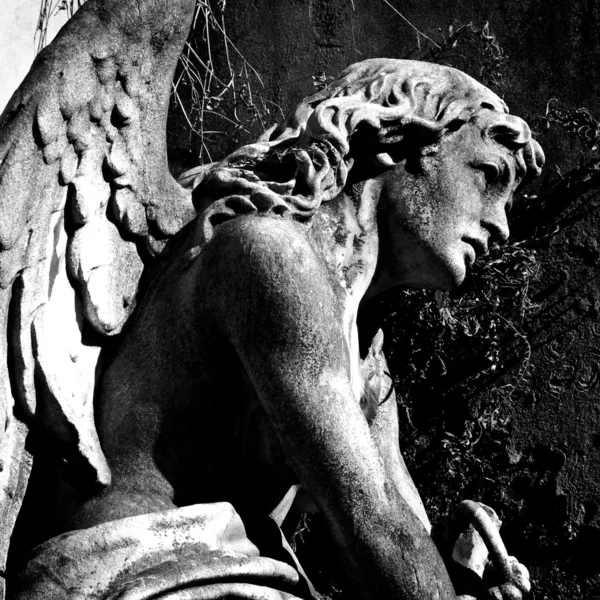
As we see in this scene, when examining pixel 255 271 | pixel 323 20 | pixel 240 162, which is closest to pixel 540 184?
pixel 323 20

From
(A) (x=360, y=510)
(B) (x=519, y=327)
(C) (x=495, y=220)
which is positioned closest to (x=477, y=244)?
(C) (x=495, y=220)

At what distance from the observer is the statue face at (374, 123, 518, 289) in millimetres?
2982

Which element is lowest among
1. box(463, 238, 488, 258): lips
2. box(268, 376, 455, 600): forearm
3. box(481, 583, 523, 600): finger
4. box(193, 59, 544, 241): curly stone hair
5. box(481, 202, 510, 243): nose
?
box(481, 583, 523, 600): finger

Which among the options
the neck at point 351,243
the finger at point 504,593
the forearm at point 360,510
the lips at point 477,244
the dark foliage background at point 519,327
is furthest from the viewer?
the dark foliage background at point 519,327

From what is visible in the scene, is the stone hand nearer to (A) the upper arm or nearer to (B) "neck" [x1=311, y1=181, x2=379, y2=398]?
(A) the upper arm

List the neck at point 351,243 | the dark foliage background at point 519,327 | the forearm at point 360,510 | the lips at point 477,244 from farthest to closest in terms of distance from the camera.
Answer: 1. the dark foliage background at point 519,327
2. the lips at point 477,244
3. the neck at point 351,243
4. the forearm at point 360,510

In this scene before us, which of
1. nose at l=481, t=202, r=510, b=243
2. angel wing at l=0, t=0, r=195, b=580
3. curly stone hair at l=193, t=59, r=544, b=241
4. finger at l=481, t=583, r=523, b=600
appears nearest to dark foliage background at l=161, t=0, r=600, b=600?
→ nose at l=481, t=202, r=510, b=243

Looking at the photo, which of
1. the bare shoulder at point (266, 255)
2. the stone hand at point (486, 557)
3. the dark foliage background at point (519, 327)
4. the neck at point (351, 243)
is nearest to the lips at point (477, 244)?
the neck at point (351, 243)

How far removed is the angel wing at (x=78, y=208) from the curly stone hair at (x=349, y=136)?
0.16 m

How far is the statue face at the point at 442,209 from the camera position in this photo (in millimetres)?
2982

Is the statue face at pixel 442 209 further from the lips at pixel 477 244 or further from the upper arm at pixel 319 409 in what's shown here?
the upper arm at pixel 319 409

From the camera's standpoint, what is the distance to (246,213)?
2.82 metres

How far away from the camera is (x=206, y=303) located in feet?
9.04

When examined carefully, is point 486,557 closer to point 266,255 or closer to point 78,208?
point 266,255
